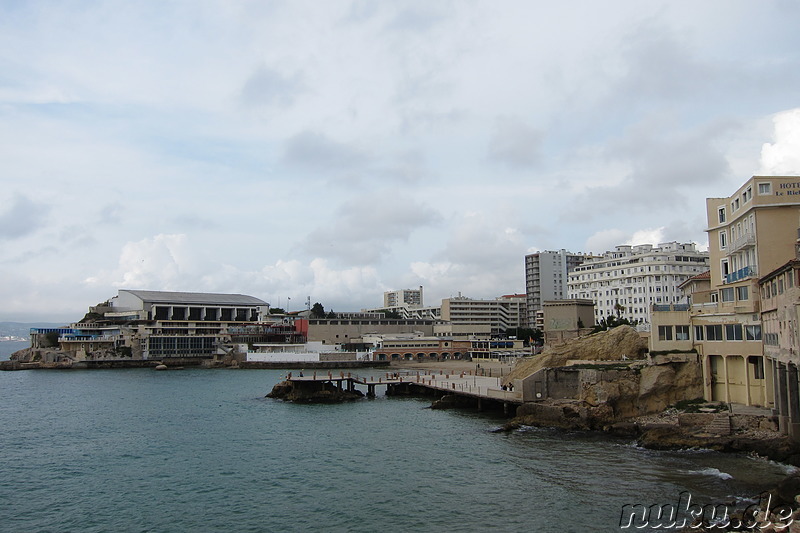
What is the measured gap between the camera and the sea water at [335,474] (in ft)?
88.5

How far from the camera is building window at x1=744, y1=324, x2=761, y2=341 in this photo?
39219 mm

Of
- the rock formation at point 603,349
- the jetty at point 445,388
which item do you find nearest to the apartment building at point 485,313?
the jetty at point 445,388

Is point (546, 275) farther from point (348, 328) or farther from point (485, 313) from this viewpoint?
point (348, 328)

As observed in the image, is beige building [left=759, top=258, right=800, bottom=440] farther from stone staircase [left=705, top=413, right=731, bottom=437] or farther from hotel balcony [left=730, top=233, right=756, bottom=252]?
hotel balcony [left=730, top=233, right=756, bottom=252]

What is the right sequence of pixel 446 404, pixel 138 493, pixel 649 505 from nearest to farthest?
pixel 649 505, pixel 138 493, pixel 446 404

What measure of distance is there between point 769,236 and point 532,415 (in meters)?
20.8

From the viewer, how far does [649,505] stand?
87.7 feet

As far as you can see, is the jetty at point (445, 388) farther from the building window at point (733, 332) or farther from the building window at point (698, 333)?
the building window at point (733, 332)

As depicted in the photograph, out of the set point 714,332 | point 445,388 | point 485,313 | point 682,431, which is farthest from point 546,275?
point 682,431

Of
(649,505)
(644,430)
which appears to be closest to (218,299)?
(644,430)

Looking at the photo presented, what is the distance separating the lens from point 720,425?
122ft

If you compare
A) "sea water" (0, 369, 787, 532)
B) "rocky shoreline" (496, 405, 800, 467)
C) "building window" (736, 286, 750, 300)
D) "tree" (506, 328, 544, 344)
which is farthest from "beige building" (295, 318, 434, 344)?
"building window" (736, 286, 750, 300)

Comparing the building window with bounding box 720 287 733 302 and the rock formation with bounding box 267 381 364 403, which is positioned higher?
the building window with bounding box 720 287 733 302

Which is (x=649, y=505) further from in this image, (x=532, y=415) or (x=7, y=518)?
(x=7, y=518)
